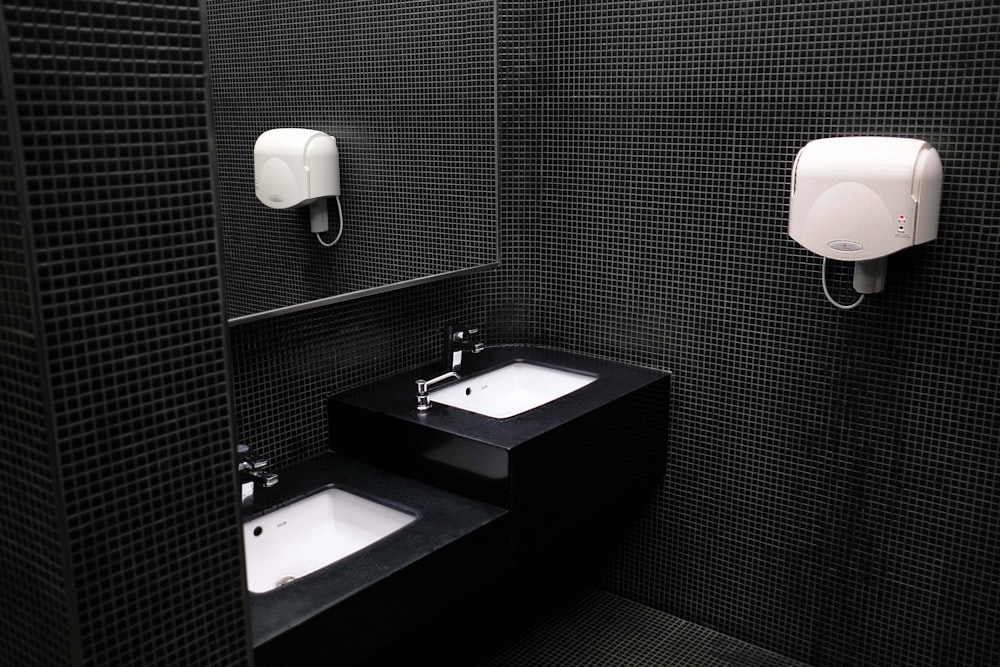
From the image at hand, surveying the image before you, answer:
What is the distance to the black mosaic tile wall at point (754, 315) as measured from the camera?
2.53 metres

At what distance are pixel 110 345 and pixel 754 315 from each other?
6.79ft

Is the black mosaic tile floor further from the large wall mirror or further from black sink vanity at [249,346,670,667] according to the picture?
the large wall mirror

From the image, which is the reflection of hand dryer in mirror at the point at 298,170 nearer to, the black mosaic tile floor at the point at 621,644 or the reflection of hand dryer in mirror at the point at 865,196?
the reflection of hand dryer in mirror at the point at 865,196

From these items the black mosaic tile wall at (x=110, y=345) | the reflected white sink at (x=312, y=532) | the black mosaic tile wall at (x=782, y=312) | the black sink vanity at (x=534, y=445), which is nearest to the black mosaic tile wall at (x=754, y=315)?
the black mosaic tile wall at (x=782, y=312)

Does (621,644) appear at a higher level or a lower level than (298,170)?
lower

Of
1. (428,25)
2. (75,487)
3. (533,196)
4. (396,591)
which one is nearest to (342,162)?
(428,25)

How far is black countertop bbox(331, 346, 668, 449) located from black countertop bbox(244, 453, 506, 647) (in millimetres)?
181

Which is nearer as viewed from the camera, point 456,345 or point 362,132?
point 362,132

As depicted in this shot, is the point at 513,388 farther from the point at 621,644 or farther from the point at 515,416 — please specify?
the point at 621,644

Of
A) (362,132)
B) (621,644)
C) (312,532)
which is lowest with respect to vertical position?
(621,644)

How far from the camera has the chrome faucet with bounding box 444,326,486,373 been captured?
300 centimetres

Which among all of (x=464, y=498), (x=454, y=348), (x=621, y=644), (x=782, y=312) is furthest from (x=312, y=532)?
(x=782, y=312)

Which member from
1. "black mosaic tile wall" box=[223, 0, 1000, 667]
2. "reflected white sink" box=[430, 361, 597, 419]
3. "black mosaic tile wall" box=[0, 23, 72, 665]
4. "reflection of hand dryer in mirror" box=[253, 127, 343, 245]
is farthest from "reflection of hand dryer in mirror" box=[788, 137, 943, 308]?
"black mosaic tile wall" box=[0, 23, 72, 665]

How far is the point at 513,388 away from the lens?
3197 mm
